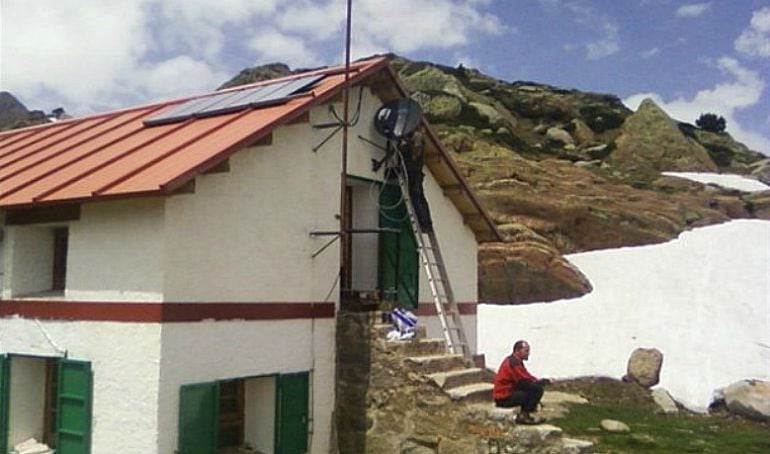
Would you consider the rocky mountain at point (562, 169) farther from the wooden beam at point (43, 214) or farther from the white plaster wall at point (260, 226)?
the wooden beam at point (43, 214)

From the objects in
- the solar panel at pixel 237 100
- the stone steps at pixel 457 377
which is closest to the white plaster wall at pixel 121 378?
the stone steps at pixel 457 377

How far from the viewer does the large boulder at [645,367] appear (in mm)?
22172

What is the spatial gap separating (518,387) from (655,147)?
48.6 m

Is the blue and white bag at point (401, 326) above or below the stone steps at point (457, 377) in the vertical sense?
above

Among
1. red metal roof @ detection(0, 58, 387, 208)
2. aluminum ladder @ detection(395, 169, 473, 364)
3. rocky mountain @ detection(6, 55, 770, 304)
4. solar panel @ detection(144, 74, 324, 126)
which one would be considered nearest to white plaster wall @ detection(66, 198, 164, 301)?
red metal roof @ detection(0, 58, 387, 208)

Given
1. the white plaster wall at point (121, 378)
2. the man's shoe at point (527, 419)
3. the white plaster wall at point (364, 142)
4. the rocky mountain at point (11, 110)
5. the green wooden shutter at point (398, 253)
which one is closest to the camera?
the white plaster wall at point (121, 378)

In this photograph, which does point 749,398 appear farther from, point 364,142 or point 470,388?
point 364,142

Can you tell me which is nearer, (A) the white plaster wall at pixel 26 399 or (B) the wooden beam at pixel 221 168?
(B) the wooden beam at pixel 221 168

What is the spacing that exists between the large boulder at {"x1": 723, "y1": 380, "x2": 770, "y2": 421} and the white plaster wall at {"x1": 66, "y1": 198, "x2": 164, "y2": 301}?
52.1 feet

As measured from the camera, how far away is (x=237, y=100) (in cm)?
1307

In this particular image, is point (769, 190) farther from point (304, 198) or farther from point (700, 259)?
point (304, 198)

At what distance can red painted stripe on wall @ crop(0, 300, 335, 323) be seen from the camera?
32.1ft

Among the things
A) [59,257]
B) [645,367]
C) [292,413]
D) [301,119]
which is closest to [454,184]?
[301,119]

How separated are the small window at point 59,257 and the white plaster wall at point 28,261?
7 cm
